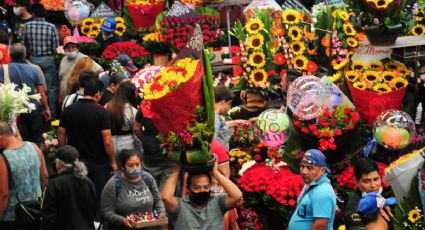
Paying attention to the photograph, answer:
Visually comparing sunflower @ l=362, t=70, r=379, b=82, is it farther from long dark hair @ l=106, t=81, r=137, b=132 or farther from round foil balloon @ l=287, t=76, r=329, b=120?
long dark hair @ l=106, t=81, r=137, b=132

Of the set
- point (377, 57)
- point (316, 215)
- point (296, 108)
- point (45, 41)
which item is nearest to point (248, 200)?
point (296, 108)

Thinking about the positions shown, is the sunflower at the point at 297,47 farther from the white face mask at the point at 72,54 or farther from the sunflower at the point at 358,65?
the white face mask at the point at 72,54

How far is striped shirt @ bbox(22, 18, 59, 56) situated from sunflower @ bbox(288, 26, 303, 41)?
3.46 meters

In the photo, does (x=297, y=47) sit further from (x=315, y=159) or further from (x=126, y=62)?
(x=315, y=159)

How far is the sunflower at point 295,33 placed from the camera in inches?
512

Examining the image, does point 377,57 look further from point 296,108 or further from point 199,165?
point 199,165

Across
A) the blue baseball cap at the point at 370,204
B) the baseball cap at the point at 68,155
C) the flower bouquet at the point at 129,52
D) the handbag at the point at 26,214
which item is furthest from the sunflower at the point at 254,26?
the blue baseball cap at the point at 370,204

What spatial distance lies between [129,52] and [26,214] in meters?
6.05

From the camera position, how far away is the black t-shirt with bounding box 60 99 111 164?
35.4 feet

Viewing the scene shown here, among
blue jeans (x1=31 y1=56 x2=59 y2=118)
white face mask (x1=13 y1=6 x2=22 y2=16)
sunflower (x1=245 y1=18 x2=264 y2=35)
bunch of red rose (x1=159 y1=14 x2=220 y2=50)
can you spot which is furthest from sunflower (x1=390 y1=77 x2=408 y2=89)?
white face mask (x1=13 y1=6 x2=22 y2=16)

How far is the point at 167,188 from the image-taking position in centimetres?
788

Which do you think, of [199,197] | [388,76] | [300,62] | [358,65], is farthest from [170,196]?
[300,62]

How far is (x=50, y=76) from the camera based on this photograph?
14523mm

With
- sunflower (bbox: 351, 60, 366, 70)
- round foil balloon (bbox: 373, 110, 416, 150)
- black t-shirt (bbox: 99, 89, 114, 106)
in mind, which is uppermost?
sunflower (bbox: 351, 60, 366, 70)
